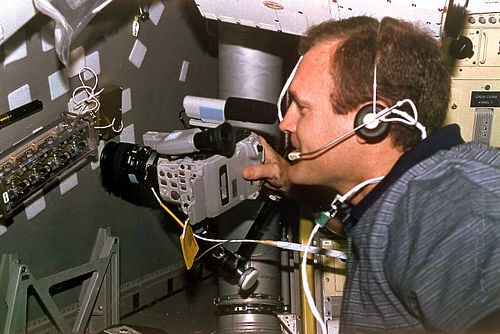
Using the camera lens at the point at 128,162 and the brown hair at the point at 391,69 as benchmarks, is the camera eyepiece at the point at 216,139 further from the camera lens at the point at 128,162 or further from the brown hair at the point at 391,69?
the brown hair at the point at 391,69

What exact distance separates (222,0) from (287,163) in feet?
2.13

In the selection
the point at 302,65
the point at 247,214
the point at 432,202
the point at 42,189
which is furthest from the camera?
the point at 247,214

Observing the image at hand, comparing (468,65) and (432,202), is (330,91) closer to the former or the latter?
(432,202)

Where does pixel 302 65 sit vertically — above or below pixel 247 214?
above

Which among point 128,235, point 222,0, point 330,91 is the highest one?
point 222,0

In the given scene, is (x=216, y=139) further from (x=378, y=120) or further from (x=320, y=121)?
(x=378, y=120)

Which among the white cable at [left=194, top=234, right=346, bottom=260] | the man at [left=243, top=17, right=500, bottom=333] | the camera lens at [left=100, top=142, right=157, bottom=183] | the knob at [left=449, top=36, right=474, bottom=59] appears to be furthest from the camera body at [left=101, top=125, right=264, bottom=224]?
the knob at [left=449, top=36, right=474, bottom=59]

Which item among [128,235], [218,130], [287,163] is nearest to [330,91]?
[218,130]

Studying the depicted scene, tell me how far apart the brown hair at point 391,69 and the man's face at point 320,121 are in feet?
0.10

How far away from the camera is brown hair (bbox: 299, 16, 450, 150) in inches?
72.4

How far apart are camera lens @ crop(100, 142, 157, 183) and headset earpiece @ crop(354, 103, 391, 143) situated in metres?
0.81

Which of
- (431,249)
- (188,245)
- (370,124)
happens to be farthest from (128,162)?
(431,249)

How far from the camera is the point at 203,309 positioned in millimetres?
3451

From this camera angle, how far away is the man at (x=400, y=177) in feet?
4.66
